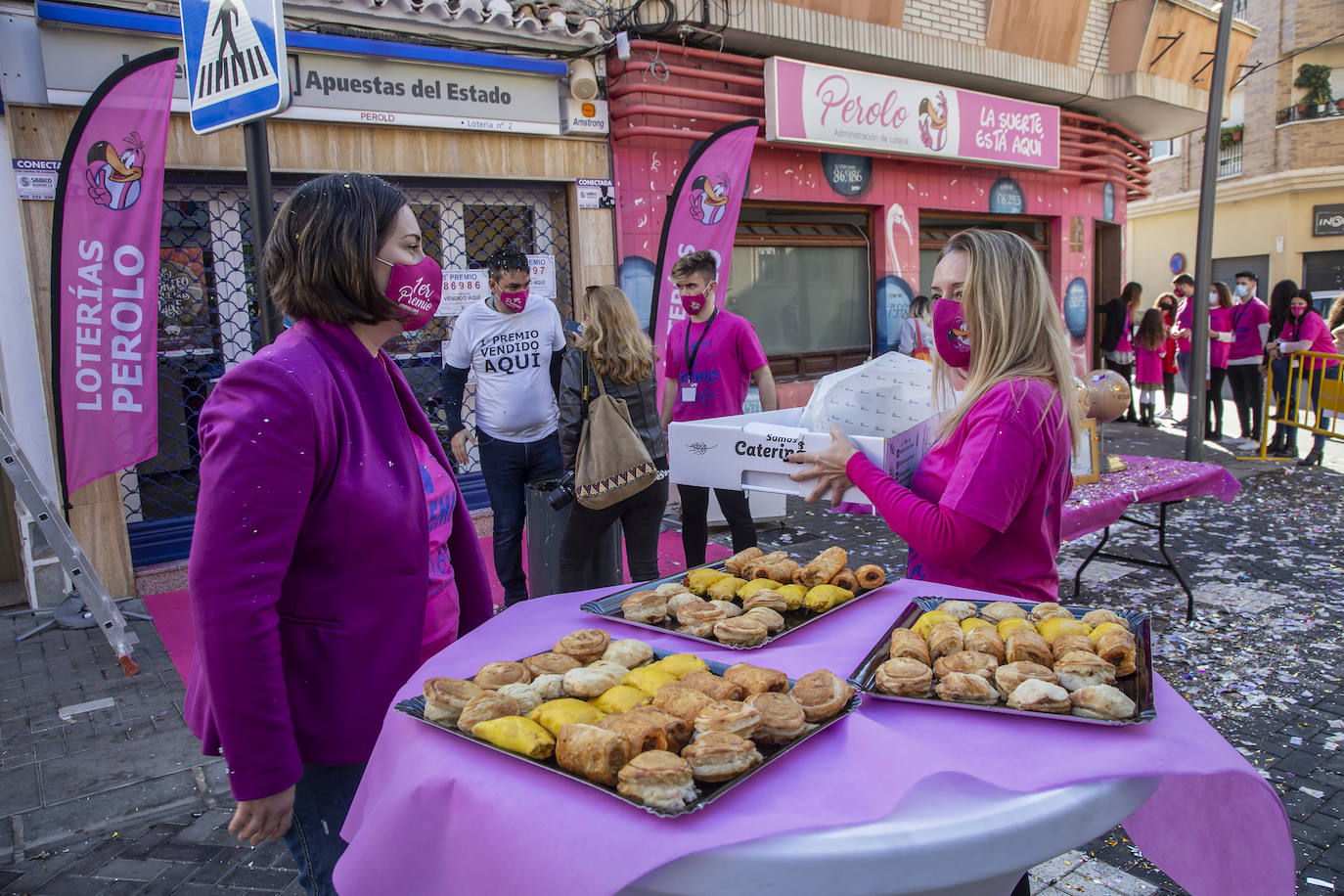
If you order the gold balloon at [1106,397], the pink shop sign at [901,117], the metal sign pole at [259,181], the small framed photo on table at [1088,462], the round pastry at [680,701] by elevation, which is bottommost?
the small framed photo on table at [1088,462]

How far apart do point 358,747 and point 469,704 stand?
53 cm

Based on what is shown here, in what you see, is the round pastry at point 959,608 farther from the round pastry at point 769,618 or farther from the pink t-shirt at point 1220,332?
the pink t-shirt at point 1220,332

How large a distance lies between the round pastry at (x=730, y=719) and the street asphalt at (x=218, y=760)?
1327 millimetres

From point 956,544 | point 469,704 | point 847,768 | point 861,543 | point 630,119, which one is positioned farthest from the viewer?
point 630,119

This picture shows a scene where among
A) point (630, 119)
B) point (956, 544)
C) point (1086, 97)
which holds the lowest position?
point (956, 544)

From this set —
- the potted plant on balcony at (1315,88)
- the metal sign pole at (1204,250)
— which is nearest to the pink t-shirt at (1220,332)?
the metal sign pole at (1204,250)

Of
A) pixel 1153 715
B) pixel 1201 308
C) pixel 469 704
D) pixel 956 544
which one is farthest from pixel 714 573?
pixel 1201 308

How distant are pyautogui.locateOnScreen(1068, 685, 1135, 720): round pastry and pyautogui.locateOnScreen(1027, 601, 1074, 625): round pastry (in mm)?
408

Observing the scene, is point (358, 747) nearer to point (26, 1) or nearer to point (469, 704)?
point (469, 704)

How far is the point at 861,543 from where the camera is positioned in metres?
7.29

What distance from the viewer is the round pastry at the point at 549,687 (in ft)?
5.40

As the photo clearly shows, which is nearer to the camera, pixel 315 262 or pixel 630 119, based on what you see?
pixel 315 262

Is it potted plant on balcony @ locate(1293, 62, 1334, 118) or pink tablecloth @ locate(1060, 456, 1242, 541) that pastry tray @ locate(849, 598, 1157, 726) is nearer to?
pink tablecloth @ locate(1060, 456, 1242, 541)

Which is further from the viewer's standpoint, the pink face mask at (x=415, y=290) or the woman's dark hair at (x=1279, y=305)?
the woman's dark hair at (x=1279, y=305)
